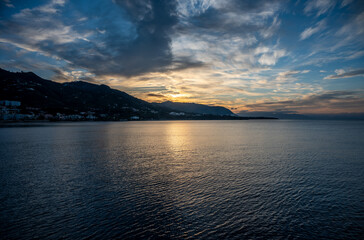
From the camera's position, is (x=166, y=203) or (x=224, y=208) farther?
(x=166, y=203)

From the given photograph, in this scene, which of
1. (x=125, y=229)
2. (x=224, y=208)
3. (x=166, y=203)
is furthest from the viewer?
(x=166, y=203)

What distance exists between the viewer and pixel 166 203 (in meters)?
18.5

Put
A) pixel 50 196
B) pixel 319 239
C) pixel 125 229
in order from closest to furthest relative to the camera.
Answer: pixel 319 239
pixel 125 229
pixel 50 196

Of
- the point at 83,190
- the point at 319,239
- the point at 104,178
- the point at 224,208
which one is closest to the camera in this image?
the point at 319,239

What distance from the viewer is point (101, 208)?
17.4 meters

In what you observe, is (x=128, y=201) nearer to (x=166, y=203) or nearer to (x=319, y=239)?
(x=166, y=203)

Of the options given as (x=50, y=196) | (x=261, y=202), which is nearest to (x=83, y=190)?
(x=50, y=196)

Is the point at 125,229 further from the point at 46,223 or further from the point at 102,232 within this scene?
the point at 46,223

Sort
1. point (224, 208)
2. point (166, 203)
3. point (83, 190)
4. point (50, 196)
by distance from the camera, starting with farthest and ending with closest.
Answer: point (83, 190) < point (50, 196) < point (166, 203) < point (224, 208)

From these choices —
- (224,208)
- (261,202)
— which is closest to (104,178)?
(224,208)

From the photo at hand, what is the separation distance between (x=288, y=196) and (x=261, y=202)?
394 centimetres

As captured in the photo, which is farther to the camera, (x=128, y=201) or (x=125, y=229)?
(x=128, y=201)

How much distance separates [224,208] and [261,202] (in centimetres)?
422

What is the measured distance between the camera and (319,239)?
508 inches
